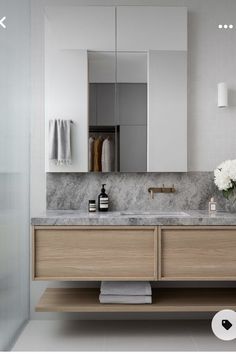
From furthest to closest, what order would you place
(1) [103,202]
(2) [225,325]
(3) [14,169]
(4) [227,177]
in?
(1) [103,202] → (4) [227,177] → (3) [14,169] → (2) [225,325]

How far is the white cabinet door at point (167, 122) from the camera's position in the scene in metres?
3.37

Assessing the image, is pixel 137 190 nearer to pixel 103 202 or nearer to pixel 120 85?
pixel 103 202

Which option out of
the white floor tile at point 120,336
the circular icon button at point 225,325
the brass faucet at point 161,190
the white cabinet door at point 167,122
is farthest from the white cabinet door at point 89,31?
the circular icon button at point 225,325

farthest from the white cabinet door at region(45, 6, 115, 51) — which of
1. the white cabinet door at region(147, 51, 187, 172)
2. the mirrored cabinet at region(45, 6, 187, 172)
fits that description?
the white cabinet door at region(147, 51, 187, 172)

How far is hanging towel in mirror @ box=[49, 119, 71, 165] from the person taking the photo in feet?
11.0

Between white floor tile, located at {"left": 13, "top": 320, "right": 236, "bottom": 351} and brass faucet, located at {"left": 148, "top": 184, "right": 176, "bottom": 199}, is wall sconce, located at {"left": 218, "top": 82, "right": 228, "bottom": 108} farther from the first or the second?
white floor tile, located at {"left": 13, "top": 320, "right": 236, "bottom": 351}

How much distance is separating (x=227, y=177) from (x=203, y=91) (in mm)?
734

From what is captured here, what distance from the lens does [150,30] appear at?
3.36m

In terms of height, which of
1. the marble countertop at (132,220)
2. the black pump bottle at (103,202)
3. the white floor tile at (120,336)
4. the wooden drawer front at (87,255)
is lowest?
the white floor tile at (120,336)

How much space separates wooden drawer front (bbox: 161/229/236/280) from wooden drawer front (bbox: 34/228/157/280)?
0.11 m

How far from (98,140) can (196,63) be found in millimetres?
992

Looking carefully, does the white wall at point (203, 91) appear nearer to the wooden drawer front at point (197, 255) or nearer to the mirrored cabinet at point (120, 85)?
the mirrored cabinet at point (120, 85)

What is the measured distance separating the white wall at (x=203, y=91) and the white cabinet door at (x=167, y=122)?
98 mm

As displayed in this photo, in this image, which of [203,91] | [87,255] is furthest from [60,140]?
[203,91]
